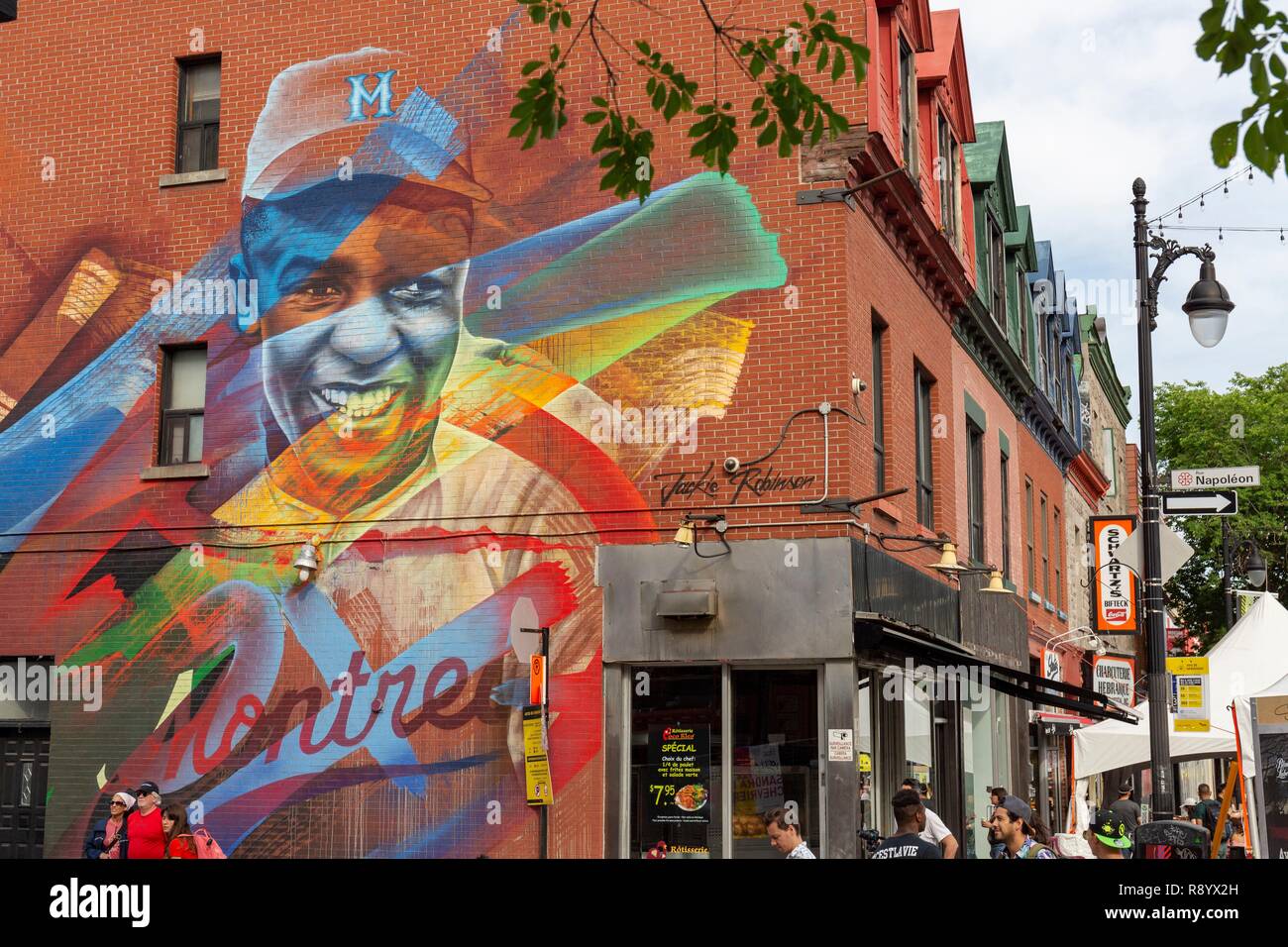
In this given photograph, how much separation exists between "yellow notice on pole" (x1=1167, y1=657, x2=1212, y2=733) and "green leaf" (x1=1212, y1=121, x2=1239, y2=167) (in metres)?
10.6

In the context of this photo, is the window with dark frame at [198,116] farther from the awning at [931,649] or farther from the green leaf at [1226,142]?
the green leaf at [1226,142]

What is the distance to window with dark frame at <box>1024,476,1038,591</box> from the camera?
1151 inches

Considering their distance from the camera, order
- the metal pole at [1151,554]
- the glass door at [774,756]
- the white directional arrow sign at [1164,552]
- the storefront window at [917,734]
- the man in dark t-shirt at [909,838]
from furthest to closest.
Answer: the storefront window at [917,734], the glass door at [774,756], the white directional arrow sign at [1164,552], the metal pole at [1151,554], the man in dark t-shirt at [909,838]

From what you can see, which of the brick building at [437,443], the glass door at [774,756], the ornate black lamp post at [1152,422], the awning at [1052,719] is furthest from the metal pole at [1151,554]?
the awning at [1052,719]

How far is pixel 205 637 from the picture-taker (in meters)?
18.8

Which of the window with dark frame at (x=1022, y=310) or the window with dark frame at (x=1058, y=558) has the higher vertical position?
the window with dark frame at (x=1022, y=310)

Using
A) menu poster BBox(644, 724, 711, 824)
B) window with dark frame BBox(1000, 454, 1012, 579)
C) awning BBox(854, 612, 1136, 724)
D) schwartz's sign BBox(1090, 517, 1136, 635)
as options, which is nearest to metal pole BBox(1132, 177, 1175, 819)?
awning BBox(854, 612, 1136, 724)

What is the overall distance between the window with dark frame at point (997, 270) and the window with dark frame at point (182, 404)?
14.4m

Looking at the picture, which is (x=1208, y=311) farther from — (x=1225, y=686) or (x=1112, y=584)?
(x=1112, y=584)

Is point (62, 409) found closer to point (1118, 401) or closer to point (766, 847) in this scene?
point (766, 847)

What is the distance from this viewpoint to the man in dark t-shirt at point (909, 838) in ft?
29.9

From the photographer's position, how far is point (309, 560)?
18.3 m

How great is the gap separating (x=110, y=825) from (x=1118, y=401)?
42.0 m

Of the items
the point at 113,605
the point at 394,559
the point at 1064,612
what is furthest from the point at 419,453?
the point at 1064,612
